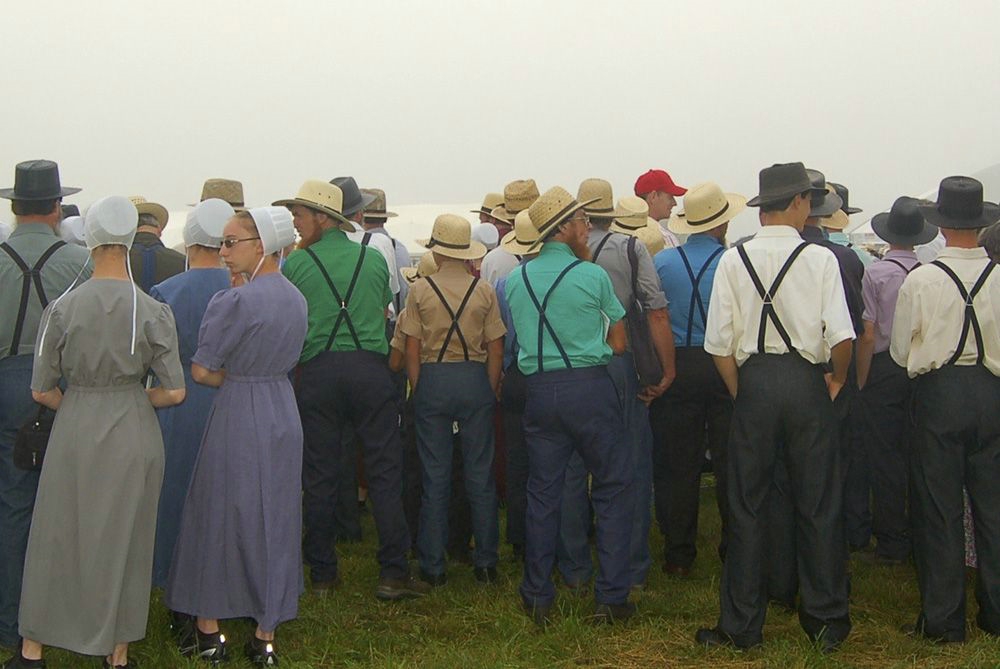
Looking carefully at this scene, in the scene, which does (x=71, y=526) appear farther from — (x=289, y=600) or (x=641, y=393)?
(x=641, y=393)

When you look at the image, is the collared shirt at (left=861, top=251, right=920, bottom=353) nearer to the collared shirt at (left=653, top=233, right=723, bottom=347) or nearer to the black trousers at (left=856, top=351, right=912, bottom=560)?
the black trousers at (left=856, top=351, right=912, bottom=560)

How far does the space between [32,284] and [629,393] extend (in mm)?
2952

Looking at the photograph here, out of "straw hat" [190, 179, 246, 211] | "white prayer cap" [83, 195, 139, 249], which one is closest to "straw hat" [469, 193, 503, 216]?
"straw hat" [190, 179, 246, 211]

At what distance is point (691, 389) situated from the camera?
19.4 ft

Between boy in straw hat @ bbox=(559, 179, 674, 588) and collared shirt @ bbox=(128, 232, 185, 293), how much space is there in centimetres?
242

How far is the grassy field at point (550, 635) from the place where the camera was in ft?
15.7

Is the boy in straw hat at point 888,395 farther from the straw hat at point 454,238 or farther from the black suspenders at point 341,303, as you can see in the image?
the black suspenders at point 341,303

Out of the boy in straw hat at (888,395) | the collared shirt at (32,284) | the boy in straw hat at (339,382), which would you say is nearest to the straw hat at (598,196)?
the boy in straw hat at (339,382)

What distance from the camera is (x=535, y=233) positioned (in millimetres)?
6195

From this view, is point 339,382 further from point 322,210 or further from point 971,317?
point 971,317

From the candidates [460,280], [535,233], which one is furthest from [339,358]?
[535,233]

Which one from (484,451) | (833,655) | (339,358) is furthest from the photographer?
(484,451)

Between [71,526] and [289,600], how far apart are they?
3.18 ft

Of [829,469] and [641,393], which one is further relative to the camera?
[641,393]
